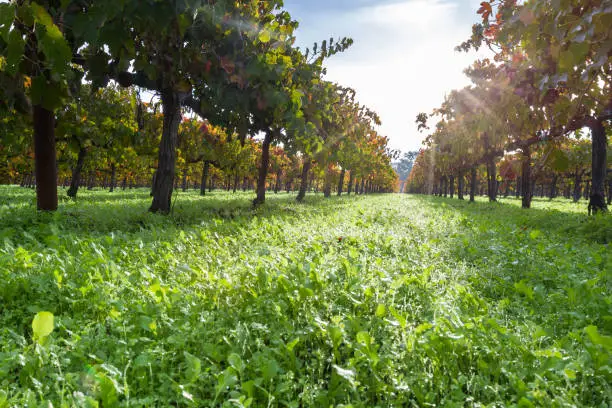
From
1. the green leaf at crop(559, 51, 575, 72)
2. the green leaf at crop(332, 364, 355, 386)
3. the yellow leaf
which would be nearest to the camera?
the green leaf at crop(332, 364, 355, 386)

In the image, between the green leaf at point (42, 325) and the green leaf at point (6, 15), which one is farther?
the green leaf at point (42, 325)

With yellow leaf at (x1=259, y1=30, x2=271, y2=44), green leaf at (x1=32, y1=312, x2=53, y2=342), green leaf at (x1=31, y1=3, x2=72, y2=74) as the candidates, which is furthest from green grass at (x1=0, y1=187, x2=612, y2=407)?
yellow leaf at (x1=259, y1=30, x2=271, y2=44)

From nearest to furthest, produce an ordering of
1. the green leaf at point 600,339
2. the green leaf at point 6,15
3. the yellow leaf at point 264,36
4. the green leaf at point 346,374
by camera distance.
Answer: the green leaf at point 6,15, the green leaf at point 346,374, the green leaf at point 600,339, the yellow leaf at point 264,36

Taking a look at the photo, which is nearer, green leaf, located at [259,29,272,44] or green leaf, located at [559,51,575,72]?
green leaf, located at [559,51,575,72]

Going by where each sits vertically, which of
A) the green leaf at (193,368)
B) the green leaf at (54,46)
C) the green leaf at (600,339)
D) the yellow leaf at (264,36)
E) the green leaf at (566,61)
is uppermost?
the yellow leaf at (264,36)

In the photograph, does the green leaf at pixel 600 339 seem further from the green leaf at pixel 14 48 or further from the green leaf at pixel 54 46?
the green leaf at pixel 14 48

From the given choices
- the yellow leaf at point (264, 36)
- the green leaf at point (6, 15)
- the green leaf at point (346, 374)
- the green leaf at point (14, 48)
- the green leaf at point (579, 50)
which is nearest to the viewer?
the green leaf at point (6, 15)

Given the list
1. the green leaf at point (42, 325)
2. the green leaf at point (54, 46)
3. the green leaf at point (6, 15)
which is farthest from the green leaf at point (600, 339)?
the green leaf at point (6, 15)

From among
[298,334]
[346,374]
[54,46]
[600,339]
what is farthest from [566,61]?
[54,46]

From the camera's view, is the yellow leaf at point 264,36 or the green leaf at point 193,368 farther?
the yellow leaf at point 264,36

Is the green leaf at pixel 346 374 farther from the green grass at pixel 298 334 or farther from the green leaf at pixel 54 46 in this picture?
the green leaf at pixel 54 46

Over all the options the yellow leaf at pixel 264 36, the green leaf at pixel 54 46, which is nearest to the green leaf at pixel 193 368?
the green leaf at pixel 54 46

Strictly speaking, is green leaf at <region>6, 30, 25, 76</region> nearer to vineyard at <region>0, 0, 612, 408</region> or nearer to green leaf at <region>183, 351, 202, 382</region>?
vineyard at <region>0, 0, 612, 408</region>

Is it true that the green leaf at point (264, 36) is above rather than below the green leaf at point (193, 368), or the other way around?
above
